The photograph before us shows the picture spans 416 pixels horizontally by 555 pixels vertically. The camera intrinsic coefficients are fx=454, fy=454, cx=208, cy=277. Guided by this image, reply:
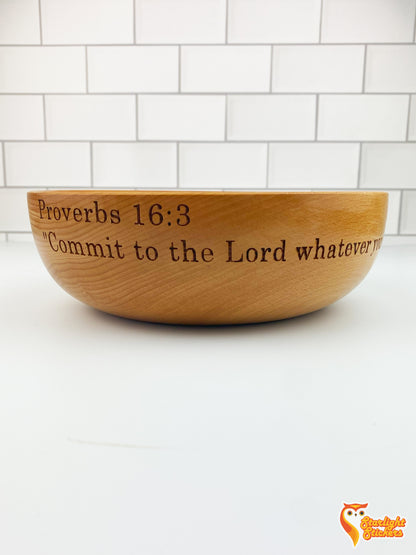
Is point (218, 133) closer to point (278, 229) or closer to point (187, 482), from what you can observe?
point (278, 229)

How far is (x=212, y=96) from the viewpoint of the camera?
0.94 m

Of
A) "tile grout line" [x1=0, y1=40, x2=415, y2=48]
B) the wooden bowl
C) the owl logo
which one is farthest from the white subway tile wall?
the owl logo

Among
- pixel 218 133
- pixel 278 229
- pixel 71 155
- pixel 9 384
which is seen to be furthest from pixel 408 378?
pixel 71 155

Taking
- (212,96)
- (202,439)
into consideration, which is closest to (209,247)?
(202,439)

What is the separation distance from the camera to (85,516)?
17 cm

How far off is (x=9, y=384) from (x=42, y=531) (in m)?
0.13

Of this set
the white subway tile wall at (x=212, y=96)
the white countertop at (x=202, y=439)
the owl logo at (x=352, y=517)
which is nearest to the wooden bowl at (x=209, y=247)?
the white countertop at (x=202, y=439)

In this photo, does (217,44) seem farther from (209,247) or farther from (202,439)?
(202,439)

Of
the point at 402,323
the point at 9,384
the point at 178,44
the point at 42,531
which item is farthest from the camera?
the point at 178,44

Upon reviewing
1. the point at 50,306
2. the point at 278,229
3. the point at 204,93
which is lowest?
the point at 50,306

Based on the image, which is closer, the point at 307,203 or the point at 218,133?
the point at 307,203

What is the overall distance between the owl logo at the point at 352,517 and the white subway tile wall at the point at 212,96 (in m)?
0.85

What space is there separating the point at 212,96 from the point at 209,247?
72 centimetres

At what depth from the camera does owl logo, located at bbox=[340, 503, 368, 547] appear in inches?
6.3
